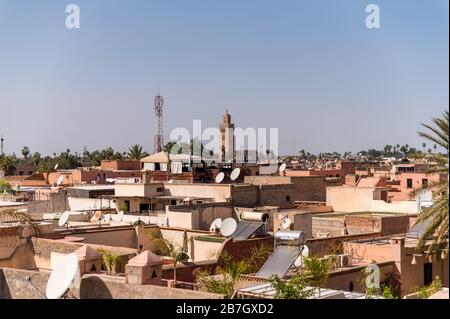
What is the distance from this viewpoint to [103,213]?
2920 centimetres

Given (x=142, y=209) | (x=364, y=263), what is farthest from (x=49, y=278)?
(x=142, y=209)

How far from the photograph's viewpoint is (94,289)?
39.5 feet

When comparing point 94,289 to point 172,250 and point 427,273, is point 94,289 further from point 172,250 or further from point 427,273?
point 427,273

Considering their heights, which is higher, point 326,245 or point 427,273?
point 326,245

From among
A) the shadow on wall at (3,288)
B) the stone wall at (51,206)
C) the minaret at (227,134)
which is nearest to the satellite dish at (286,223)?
the shadow on wall at (3,288)

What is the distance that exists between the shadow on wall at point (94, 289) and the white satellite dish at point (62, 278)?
23cm

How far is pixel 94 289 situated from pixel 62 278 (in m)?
0.63

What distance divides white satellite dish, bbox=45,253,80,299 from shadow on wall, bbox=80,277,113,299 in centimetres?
23

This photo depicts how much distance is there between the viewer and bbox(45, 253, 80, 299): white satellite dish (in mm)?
11664

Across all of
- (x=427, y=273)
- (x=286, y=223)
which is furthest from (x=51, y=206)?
(x=427, y=273)

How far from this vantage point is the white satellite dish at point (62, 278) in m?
11.7

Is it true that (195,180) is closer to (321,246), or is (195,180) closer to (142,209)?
(142,209)

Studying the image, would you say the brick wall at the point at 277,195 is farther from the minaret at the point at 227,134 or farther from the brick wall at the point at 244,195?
the minaret at the point at 227,134
